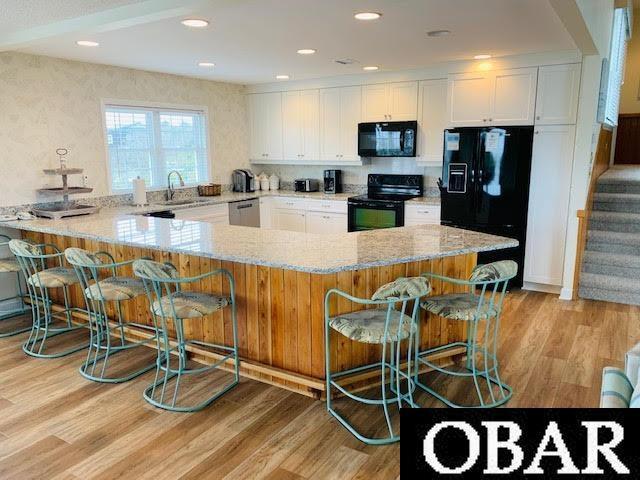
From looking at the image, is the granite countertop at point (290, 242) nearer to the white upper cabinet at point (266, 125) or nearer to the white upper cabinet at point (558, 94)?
the white upper cabinet at point (558, 94)

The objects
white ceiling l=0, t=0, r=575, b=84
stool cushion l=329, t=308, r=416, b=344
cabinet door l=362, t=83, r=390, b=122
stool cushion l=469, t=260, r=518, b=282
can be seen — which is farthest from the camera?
cabinet door l=362, t=83, r=390, b=122

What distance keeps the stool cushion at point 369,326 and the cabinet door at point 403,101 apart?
345cm

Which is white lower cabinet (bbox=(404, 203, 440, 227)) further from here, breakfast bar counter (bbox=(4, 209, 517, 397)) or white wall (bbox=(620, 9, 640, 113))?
white wall (bbox=(620, 9, 640, 113))

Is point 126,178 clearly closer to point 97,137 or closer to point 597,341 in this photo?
point 97,137

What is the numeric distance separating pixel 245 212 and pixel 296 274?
348 cm

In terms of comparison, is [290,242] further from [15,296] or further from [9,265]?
[15,296]

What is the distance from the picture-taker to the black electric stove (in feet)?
18.1

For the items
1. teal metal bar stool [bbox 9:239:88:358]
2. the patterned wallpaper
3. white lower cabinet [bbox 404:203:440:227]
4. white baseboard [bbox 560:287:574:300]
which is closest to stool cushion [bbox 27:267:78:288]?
teal metal bar stool [bbox 9:239:88:358]

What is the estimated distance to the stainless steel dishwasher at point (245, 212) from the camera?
19.5ft

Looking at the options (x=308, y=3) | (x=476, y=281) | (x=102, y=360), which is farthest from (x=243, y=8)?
(x=102, y=360)

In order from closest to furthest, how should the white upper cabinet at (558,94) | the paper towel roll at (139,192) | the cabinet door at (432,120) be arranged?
the white upper cabinet at (558,94)
the paper towel roll at (139,192)
the cabinet door at (432,120)

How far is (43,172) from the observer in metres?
4.52

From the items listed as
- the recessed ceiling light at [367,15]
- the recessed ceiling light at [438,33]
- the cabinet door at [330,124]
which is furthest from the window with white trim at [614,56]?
the recessed ceiling light at [367,15]

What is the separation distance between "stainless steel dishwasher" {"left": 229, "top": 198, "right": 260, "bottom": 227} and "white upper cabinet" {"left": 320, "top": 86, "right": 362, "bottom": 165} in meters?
1.10
